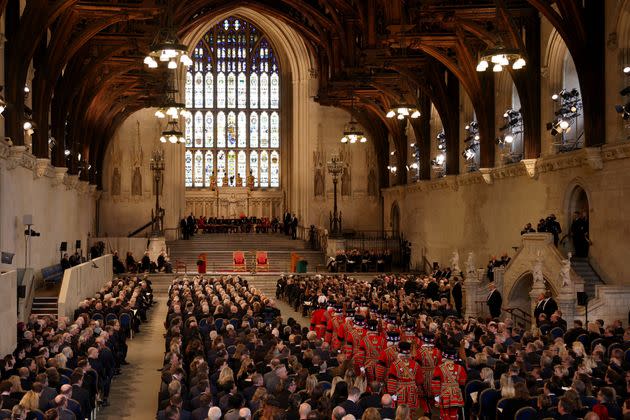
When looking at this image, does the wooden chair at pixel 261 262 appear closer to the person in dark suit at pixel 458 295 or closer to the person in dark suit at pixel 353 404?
the person in dark suit at pixel 458 295

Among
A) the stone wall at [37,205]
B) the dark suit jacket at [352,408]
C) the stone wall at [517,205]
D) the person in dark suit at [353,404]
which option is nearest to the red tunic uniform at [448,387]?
the person in dark suit at [353,404]

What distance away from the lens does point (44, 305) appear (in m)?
28.4

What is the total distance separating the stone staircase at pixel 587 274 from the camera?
25.0 m

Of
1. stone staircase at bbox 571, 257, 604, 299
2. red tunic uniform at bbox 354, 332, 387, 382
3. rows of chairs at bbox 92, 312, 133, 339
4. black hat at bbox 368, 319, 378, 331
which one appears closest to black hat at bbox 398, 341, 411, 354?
red tunic uniform at bbox 354, 332, 387, 382

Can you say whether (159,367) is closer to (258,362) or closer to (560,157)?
(258,362)

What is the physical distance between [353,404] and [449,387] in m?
3.24

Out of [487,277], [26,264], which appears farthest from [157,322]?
[487,277]

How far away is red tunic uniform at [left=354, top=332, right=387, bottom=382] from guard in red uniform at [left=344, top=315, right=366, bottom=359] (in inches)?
29.0

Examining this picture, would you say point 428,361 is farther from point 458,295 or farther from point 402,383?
point 458,295

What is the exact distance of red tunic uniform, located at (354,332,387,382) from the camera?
16.8 m

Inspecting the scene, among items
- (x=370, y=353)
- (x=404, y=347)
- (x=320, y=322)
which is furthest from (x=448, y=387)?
(x=320, y=322)

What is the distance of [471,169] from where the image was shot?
37.8 metres

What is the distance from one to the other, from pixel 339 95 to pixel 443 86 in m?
9.56

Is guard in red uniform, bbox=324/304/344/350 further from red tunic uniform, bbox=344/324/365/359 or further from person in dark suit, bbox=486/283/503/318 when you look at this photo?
person in dark suit, bbox=486/283/503/318
